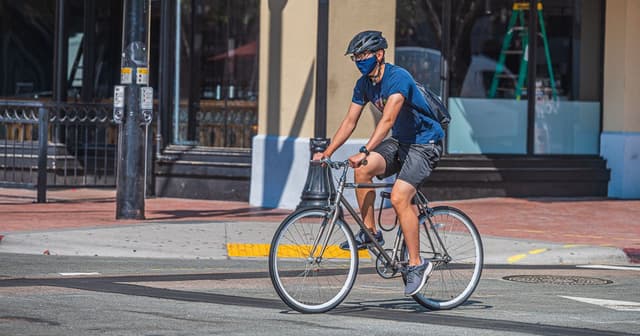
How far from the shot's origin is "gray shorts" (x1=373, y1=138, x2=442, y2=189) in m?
8.20

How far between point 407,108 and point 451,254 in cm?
110

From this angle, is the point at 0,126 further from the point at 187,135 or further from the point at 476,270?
the point at 476,270

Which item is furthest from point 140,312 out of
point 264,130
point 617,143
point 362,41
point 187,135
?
point 617,143

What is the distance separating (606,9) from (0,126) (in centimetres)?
912

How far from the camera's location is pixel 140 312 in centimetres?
781

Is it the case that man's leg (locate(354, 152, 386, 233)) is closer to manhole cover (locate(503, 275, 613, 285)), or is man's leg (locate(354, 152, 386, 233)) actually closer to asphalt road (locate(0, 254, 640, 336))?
asphalt road (locate(0, 254, 640, 336))

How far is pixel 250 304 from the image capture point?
27.5ft

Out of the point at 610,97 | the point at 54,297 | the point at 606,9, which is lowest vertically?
the point at 54,297

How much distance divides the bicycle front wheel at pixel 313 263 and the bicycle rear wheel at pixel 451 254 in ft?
2.49

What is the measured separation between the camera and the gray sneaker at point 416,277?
8.15 m

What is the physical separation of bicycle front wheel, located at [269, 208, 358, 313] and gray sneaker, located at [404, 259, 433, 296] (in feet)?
1.41

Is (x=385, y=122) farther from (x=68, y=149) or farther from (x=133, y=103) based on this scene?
(x=68, y=149)

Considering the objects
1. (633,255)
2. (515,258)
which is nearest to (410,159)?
(515,258)

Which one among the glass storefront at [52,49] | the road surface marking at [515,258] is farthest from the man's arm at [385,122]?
the glass storefront at [52,49]
